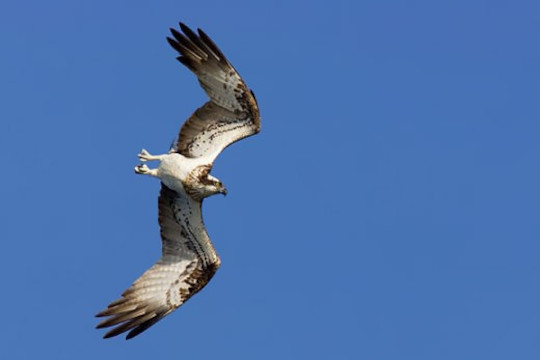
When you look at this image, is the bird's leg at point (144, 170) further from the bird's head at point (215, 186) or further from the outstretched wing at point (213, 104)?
the bird's head at point (215, 186)

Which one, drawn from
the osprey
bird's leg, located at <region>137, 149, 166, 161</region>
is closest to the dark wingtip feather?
the osprey

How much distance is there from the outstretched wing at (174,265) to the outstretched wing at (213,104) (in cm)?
121

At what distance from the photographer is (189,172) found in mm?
28422

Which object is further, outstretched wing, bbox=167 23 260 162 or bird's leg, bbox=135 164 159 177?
bird's leg, bbox=135 164 159 177

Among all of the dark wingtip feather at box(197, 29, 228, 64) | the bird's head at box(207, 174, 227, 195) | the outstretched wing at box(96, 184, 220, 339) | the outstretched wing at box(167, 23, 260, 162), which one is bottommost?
the outstretched wing at box(96, 184, 220, 339)

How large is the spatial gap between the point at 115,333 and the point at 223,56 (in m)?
6.03

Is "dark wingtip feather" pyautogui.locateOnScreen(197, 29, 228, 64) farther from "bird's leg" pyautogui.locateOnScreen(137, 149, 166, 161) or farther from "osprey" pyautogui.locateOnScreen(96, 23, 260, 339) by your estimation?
"bird's leg" pyautogui.locateOnScreen(137, 149, 166, 161)

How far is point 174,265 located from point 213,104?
3561mm

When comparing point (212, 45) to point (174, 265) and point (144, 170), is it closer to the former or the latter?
point (144, 170)

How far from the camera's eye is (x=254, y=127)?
1125 inches

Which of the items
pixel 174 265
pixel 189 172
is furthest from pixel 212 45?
pixel 174 265

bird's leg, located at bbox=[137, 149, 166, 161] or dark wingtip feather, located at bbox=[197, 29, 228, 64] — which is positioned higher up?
dark wingtip feather, located at bbox=[197, 29, 228, 64]

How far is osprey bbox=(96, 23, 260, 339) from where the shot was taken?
2834 cm

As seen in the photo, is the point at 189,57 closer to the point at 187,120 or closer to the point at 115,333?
the point at 187,120
